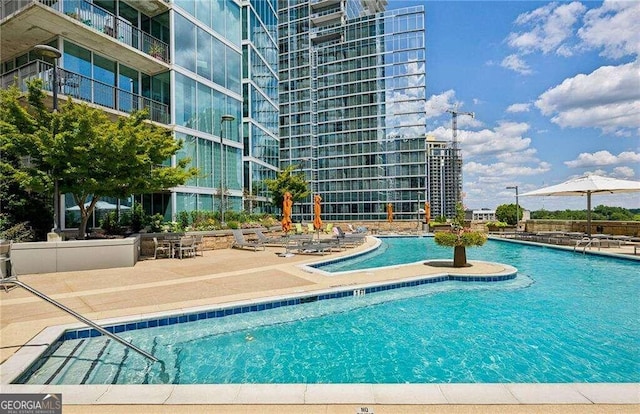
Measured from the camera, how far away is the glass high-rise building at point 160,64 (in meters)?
14.5

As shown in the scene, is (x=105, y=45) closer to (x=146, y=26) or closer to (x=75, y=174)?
(x=146, y=26)

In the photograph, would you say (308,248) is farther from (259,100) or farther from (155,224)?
(259,100)

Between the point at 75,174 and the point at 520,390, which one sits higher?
the point at 75,174

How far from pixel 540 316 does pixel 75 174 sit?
1309 cm

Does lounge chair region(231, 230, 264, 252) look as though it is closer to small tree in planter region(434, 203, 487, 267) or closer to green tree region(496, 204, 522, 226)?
small tree in planter region(434, 203, 487, 267)

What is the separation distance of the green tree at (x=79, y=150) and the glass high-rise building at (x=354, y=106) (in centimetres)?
3306

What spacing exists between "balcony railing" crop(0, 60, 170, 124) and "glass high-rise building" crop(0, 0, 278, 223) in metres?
0.05

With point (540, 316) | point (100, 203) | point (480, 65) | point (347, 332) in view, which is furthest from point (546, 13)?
point (100, 203)

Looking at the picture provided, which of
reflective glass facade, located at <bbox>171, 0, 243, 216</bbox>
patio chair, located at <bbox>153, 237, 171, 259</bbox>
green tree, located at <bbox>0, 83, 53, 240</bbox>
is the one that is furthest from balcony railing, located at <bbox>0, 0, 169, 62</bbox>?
patio chair, located at <bbox>153, 237, 171, 259</bbox>

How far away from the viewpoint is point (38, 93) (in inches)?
448

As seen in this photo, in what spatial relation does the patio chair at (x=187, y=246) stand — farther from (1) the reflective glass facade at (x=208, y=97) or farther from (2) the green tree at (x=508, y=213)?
(2) the green tree at (x=508, y=213)

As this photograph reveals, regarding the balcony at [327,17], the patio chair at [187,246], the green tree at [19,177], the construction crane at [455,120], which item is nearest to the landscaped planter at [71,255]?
the green tree at [19,177]

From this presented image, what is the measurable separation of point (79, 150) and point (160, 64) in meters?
9.13

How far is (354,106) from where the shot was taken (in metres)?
50.7
